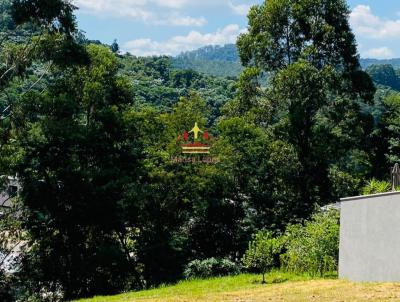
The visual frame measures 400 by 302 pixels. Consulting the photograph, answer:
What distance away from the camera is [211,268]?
21.0m

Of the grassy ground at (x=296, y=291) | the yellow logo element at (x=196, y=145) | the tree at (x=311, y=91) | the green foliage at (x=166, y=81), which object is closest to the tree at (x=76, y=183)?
the yellow logo element at (x=196, y=145)

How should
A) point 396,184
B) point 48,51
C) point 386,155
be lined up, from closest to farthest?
point 396,184, point 48,51, point 386,155

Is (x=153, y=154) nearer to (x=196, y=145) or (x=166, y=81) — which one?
(x=196, y=145)

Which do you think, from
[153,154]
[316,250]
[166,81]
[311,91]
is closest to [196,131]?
[153,154]

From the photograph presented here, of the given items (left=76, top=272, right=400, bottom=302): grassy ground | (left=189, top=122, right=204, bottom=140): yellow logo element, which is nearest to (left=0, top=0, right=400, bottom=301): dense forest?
(left=189, top=122, right=204, bottom=140): yellow logo element

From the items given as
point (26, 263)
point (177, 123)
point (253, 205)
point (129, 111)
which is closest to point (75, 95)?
point (129, 111)

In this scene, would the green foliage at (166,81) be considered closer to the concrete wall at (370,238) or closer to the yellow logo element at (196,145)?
the yellow logo element at (196,145)

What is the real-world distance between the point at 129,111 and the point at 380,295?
15924 millimetres

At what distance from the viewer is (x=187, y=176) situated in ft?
76.2

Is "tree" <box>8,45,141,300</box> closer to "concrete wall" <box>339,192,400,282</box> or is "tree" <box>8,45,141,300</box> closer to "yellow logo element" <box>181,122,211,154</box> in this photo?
"yellow logo element" <box>181,122,211,154</box>

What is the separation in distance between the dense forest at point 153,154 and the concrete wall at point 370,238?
829 centimetres

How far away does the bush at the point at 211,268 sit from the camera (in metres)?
20.8

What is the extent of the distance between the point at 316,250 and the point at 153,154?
9.60 metres

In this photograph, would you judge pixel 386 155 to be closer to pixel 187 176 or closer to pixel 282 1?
pixel 282 1
